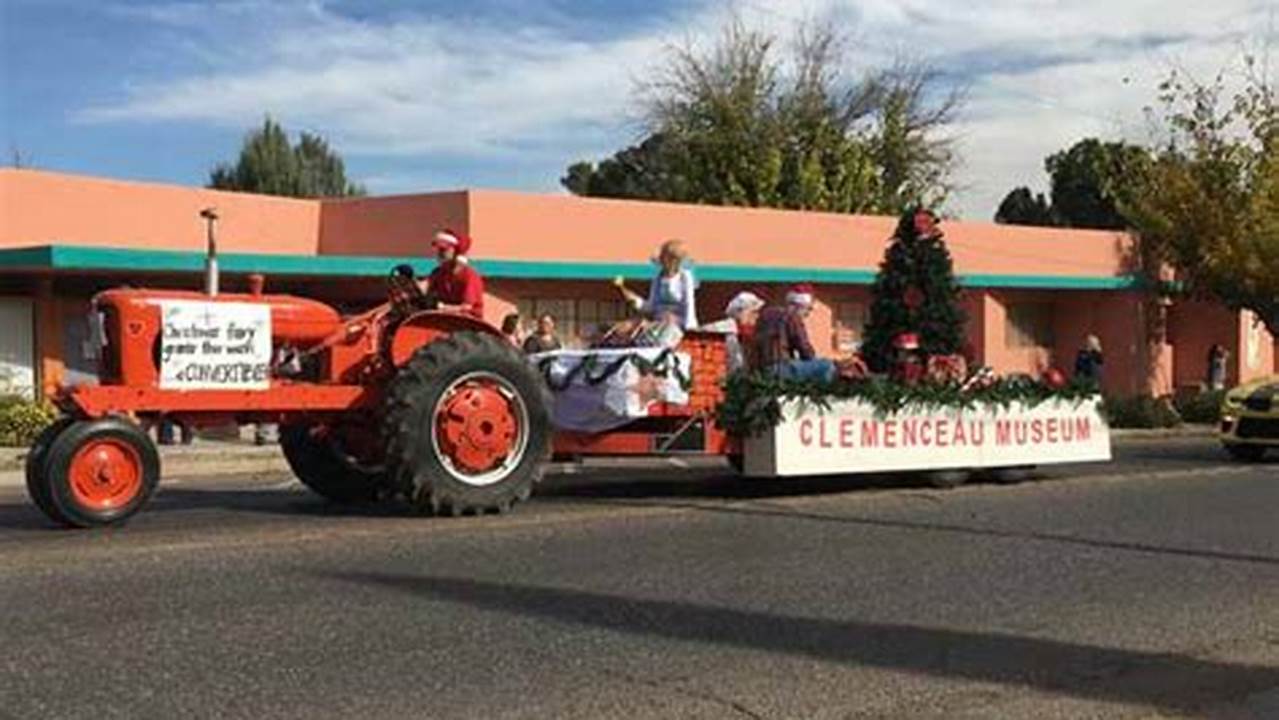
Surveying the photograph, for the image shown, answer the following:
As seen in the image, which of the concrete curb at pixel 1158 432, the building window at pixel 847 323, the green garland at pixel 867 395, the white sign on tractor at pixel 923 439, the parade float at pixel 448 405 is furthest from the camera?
the building window at pixel 847 323

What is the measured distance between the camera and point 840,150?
43.3 m

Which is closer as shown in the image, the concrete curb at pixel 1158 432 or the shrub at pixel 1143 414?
the concrete curb at pixel 1158 432

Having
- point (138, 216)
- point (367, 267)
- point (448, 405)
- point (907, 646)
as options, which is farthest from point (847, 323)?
point (907, 646)

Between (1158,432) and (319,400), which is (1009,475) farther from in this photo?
(1158,432)

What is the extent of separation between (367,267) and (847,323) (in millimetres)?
10872

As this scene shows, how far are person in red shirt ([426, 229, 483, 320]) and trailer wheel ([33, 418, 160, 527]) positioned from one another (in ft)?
8.33

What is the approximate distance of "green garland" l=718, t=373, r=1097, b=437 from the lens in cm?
1288

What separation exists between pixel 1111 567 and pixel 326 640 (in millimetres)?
5052

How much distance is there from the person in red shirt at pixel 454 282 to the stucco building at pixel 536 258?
719cm

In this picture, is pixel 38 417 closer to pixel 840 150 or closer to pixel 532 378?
pixel 532 378

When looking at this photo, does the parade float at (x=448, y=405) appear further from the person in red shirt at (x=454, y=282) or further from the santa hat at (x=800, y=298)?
the santa hat at (x=800, y=298)

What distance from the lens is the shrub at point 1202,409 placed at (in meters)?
30.3

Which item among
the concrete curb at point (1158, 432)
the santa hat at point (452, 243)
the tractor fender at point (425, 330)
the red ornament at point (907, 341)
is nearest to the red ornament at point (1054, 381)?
the red ornament at point (907, 341)

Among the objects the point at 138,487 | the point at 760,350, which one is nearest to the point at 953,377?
the point at 760,350
